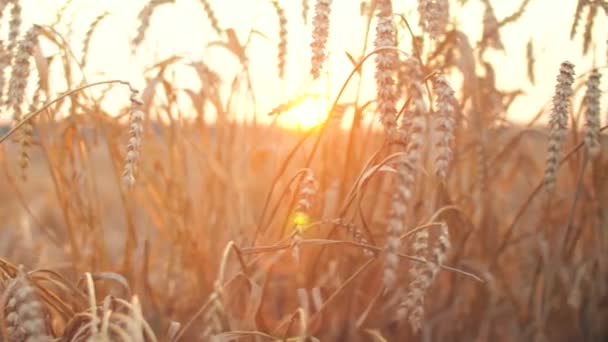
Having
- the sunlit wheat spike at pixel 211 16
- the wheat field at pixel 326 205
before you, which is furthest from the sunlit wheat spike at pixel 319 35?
the sunlit wheat spike at pixel 211 16

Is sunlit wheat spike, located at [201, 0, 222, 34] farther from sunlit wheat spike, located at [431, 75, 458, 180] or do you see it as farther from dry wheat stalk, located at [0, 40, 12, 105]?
sunlit wheat spike, located at [431, 75, 458, 180]

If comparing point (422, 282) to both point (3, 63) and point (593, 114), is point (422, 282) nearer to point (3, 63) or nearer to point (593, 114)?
point (593, 114)

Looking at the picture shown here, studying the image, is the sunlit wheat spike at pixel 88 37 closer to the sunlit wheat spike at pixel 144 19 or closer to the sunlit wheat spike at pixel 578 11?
the sunlit wheat spike at pixel 144 19

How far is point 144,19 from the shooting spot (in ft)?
4.50

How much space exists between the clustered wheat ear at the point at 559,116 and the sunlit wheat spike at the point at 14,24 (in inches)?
31.2

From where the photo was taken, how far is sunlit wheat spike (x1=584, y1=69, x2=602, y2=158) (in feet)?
3.39

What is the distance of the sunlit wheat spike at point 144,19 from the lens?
133 cm

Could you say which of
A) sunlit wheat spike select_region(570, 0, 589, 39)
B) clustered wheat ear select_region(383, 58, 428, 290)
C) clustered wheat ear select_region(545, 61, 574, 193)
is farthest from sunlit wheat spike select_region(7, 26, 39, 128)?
sunlit wheat spike select_region(570, 0, 589, 39)

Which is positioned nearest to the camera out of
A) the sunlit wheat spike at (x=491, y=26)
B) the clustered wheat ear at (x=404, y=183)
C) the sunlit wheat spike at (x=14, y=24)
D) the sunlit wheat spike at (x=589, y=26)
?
the clustered wheat ear at (x=404, y=183)

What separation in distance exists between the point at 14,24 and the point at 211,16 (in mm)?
492

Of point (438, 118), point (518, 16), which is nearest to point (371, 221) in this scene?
point (518, 16)

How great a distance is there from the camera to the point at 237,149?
1.94 metres

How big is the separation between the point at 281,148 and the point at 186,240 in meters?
0.49

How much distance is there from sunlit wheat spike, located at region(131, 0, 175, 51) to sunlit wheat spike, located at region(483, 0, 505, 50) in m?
0.63
